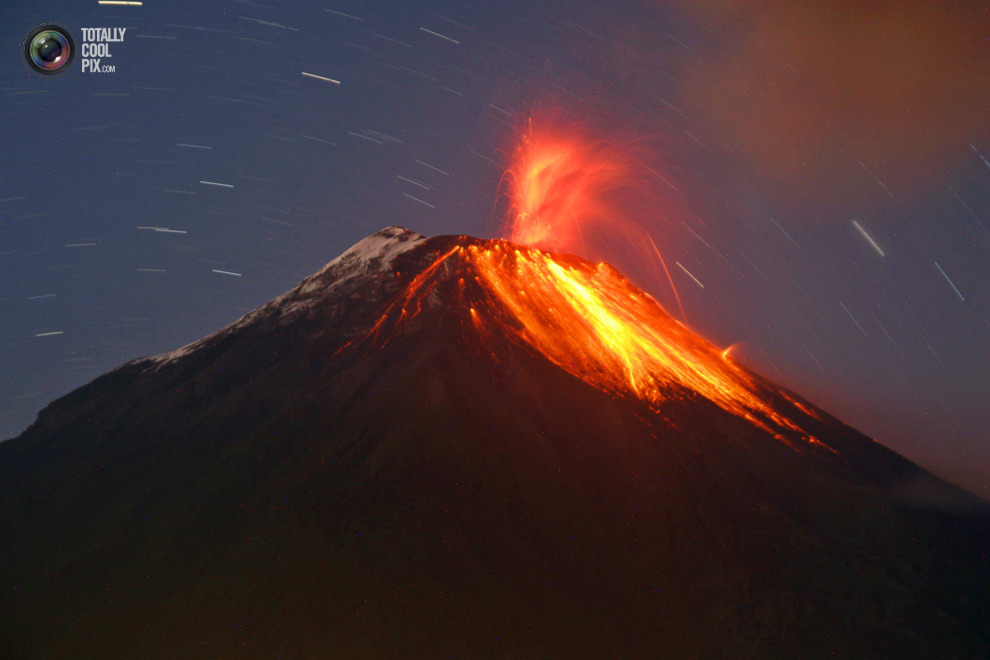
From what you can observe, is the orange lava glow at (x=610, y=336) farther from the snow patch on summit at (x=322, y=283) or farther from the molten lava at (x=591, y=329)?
the snow patch on summit at (x=322, y=283)

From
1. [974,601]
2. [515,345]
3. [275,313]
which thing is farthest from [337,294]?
[974,601]

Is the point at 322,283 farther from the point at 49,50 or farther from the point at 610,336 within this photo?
the point at 49,50

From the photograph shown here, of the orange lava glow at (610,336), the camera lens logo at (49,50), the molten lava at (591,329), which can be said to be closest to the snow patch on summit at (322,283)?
the molten lava at (591,329)

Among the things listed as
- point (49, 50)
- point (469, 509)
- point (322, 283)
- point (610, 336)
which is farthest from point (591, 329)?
point (49, 50)

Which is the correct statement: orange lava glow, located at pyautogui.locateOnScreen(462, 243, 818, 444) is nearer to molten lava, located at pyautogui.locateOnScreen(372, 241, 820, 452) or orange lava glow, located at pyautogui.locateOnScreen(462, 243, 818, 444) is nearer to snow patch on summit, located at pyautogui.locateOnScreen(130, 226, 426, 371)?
molten lava, located at pyautogui.locateOnScreen(372, 241, 820, 452)

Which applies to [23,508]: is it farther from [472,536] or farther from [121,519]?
[472,536]
